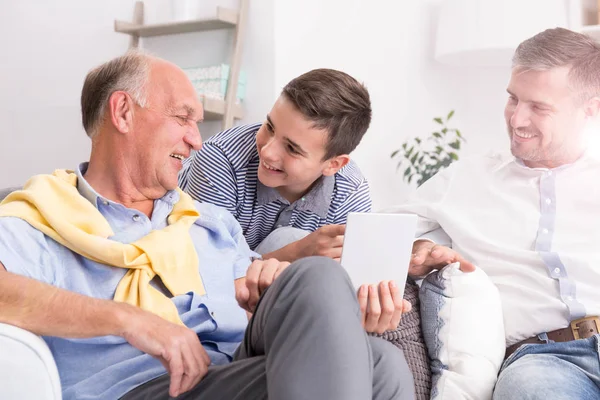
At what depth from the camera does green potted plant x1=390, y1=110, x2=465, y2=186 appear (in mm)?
3498

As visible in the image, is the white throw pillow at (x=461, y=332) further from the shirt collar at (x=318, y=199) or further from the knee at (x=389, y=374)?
the shirt collar at (x=318, y=199)

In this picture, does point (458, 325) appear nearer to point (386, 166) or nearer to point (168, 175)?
point (168, 175)

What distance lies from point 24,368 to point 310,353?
41 cm

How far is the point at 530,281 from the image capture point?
5.63 ft

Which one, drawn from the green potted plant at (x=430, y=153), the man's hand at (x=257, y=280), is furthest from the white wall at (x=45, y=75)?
the man's hand at (x=257, y=280)

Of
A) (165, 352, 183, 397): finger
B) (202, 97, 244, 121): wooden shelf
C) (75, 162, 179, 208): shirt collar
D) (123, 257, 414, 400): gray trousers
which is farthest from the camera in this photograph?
(202, 97, 244, 121): wooden shelf

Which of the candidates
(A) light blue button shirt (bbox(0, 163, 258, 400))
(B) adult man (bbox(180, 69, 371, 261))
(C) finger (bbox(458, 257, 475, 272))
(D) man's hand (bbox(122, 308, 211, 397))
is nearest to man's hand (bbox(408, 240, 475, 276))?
(C) finger (bbox(458, 257, 475, 272))

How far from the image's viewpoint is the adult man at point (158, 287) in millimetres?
1081

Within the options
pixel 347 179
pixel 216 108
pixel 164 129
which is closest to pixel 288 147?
pixel 347 179

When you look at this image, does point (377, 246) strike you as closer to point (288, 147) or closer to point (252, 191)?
point (288, 147)

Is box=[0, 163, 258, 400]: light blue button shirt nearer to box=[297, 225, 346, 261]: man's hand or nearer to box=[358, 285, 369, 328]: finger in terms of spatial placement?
box=[297, 225, 346, 261]: man's hand

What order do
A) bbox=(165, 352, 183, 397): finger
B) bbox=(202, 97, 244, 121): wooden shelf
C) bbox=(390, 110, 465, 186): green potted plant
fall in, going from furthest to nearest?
1. bbox=(390, 110, 465, 186): green potted plant
2. bbox=(202, 97, 244, 121): wooden shelf
3. bbox=(165, 352, 183, 397): finger

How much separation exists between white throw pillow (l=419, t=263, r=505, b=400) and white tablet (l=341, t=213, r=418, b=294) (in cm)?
22

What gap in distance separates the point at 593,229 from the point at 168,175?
36.6 inches
